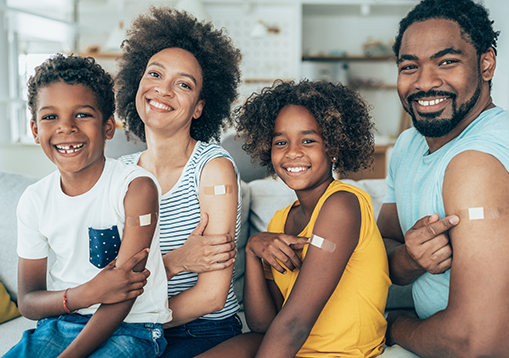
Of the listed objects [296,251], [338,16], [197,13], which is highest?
[338,16]

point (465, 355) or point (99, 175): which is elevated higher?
point (99, 175)

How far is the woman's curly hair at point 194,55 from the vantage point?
53.2 inches

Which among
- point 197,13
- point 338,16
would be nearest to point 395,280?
point 197,13

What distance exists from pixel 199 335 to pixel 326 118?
73 centimetres

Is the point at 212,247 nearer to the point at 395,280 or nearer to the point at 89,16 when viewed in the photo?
the point at 395,280

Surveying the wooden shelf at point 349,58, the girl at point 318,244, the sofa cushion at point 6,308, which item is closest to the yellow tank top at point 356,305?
the girl at point 318,244

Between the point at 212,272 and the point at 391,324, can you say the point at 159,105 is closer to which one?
the point at 212,272

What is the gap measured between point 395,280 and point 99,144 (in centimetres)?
91

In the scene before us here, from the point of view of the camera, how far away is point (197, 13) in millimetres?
3846

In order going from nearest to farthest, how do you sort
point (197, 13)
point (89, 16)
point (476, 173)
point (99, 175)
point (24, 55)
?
1. point (476, 173)
2. point (99, 175)
3. point (197, 13)
4. point (24, 55)
5. point (89, 16)

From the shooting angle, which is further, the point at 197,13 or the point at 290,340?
the point at 197,13

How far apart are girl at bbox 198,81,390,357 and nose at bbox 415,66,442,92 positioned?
210 millimetres

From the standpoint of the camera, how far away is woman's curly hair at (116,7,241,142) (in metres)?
1.35

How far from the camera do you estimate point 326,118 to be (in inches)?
47.2
